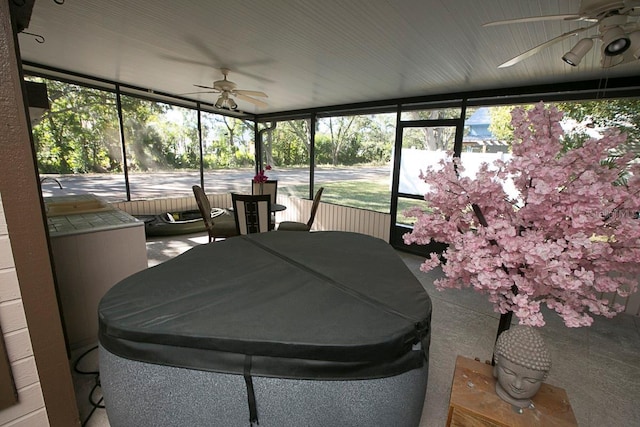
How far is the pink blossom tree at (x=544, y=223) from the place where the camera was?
0.87 metres

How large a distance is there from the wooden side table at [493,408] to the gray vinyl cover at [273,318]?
0.27m

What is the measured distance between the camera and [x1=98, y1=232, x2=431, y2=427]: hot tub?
944 millimetres

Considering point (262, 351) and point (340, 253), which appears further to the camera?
point (340, 253)

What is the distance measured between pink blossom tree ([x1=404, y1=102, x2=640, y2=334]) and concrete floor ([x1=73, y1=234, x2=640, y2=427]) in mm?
1146

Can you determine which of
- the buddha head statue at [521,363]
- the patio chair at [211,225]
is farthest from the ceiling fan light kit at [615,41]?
the patio chair at [211,225]

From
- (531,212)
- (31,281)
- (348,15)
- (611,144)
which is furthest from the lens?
(348,15)

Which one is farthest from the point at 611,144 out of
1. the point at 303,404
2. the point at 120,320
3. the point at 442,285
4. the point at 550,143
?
the point at 120,320

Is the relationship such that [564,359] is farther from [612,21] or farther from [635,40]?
[612,21]

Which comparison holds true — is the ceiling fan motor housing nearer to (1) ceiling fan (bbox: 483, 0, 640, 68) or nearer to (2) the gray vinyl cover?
(1) ceiling fan (bbox: 483, 0, 640, 68)

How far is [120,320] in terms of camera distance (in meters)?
1.06

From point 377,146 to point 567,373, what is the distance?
384 cm

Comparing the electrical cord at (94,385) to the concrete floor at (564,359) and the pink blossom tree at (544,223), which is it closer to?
the concrete floor at (564,359)

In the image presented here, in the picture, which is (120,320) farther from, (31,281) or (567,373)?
(567,373)

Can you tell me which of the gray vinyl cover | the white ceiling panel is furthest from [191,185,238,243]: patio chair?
the gray vinyl cover
